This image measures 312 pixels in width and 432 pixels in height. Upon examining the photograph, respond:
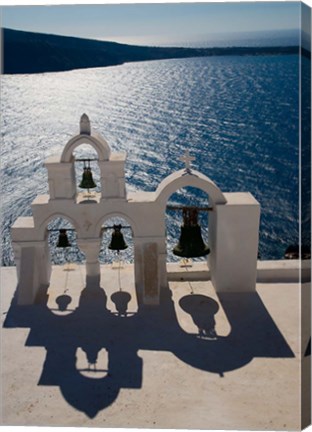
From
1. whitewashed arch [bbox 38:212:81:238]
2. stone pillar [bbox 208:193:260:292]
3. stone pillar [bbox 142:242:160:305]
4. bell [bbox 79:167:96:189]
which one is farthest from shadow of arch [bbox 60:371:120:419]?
bell [bbox 79:167:96:189]

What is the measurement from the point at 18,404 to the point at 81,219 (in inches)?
211

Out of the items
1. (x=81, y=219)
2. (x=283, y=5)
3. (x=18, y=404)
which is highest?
(x=283, y=5)

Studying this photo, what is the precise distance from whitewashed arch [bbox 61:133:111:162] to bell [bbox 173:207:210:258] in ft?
8.50

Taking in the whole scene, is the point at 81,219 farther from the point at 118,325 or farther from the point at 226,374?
the point at 226,374

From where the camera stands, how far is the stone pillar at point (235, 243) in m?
14.4

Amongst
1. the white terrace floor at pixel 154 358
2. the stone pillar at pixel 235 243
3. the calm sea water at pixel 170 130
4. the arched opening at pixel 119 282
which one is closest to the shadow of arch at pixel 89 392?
the white terrace floor at pixel 154 358

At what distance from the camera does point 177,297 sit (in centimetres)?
1481

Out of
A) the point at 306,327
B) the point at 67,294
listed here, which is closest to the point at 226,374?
the point at 306,327

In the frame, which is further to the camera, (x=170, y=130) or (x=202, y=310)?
(x=170, y=130)

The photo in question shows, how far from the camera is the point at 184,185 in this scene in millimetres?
14242

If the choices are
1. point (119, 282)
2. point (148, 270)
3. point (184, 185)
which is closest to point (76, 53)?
point (119, 282)

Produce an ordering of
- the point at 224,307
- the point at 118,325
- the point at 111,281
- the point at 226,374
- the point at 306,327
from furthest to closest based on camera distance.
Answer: the point at 111,281
the point at 224,307
the point at 118,325
the point at 226,374
the point at 306,327

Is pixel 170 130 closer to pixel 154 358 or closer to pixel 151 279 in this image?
pixel 151 279

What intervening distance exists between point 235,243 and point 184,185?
2.10m
